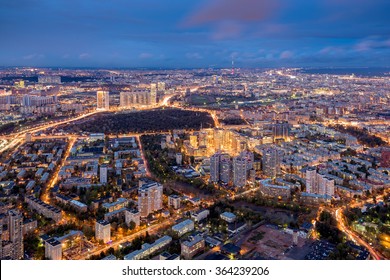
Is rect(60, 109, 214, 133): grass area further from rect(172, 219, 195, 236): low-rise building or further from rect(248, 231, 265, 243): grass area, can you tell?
rect(248, 231, 265, 243): grass area

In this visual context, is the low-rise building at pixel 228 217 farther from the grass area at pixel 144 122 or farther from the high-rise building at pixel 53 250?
the grass area at pixel 144 122

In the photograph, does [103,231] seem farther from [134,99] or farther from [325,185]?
[134,99]

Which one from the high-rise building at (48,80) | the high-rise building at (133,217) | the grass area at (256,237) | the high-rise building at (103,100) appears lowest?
the grass area at (256,237)

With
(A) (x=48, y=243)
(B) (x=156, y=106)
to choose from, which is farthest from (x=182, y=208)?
(B) (x=156, y=106)

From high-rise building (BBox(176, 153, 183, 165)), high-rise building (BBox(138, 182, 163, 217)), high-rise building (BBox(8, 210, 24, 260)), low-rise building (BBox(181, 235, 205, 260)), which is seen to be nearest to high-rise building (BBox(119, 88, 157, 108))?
high-rise building (BBox(176, 153, 183, 165))

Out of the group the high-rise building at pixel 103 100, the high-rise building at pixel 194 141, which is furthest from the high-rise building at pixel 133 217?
the high-rise building at pixel 103 100

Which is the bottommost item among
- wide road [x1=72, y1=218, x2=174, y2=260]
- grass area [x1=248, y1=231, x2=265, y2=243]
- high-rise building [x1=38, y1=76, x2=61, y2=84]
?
wide road [x1=72, y1=218, x2=174, y2=260]

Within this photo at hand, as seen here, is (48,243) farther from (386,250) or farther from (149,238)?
(386,250)
